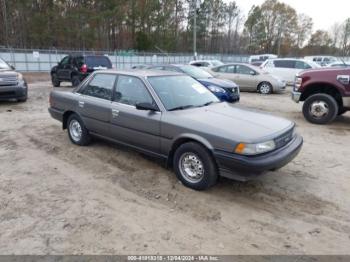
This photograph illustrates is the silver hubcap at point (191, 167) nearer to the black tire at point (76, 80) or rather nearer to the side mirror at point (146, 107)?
the side mirror at point (146, 107)

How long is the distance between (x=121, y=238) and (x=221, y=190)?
5.18 feet

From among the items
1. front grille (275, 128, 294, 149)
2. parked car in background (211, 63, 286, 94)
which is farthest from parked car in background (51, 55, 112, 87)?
front grille (275, 128, 294, 149)

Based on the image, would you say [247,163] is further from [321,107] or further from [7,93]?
[7,93]

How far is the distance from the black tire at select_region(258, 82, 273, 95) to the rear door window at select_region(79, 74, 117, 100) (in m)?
10.2

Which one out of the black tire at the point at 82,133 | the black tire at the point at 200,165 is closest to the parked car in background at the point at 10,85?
the black tire at the point at 82,133

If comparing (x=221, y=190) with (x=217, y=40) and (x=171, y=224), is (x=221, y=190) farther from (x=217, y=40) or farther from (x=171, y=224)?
(x=217, y=40)

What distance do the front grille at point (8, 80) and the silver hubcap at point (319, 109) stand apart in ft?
29.9

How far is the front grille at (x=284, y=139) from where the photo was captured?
12.3ft

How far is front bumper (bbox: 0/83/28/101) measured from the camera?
Answer: 9.32m

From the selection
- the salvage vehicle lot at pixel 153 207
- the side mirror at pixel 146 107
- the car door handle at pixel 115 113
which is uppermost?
the side mirror at pixel 146 107

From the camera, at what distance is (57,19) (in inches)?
1406

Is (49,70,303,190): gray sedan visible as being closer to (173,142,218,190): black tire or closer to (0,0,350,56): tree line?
(173,142,218,190): black tire

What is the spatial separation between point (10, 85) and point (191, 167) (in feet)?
26.3

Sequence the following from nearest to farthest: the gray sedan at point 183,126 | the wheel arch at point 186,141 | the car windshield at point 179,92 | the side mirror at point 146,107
Result: the gray sedan at point 183,126
the wheel arch at point 186,141
the side mirror at point 146,107
the car windshield at point 179,92
